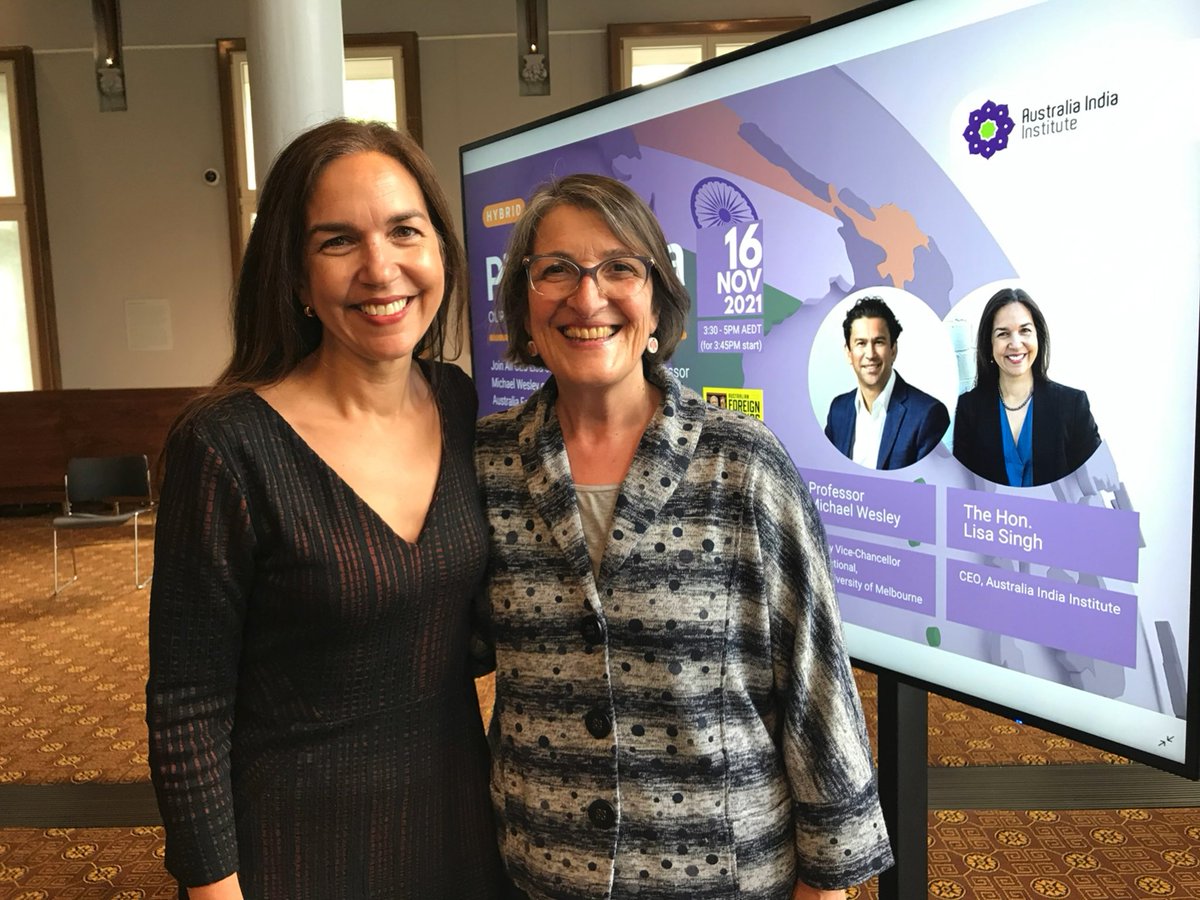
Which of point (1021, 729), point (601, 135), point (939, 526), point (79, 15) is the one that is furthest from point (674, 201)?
point (79, 15)

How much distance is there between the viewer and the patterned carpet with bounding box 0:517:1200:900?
117 inches

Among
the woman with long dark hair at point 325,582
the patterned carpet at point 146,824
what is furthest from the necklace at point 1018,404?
the patterned carpet at point 146,824

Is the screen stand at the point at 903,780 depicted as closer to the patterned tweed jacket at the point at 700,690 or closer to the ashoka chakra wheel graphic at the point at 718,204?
the patterned tweed jacket at the point at 700,690

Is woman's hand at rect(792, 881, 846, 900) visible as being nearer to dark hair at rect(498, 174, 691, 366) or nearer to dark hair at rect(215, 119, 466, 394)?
dark hair at rect(498, 174, 691, 366)

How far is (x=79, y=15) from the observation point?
383 inches

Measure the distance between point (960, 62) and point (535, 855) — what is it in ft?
4.66

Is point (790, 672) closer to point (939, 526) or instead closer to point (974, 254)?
point (939, 526)

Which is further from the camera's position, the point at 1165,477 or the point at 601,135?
the point at 601,135

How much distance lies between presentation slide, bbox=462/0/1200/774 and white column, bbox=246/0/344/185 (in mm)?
2242

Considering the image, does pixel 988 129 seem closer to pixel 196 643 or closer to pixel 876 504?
pixel 876 504

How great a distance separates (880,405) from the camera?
177 centimetres

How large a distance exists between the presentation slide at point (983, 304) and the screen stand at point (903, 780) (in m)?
0.11

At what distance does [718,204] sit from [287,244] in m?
1.01

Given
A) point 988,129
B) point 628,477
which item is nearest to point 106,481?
point 628,477
